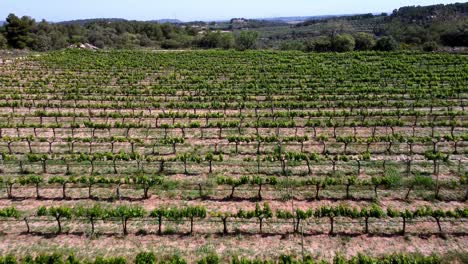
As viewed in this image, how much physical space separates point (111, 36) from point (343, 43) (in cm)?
6233

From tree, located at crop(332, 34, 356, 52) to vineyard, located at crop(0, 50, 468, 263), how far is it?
26132mm

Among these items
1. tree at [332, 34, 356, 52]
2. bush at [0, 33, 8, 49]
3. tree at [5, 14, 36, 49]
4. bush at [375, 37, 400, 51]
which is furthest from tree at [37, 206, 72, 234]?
tree at [5, 14, 36, 49]

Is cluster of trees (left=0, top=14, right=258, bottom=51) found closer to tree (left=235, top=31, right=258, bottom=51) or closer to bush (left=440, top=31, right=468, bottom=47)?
tree (left=235, top=31, right=258, bottom=51)

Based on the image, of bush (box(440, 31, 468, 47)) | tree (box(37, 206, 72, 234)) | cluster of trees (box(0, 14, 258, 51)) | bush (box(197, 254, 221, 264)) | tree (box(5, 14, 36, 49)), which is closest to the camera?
bush (box(197, 254, 221, 264))

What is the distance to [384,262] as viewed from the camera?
13578 mm

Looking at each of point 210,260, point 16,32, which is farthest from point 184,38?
point 210,260

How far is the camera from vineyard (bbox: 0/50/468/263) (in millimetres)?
15641

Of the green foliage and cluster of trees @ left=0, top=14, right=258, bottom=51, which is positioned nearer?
the green foliage

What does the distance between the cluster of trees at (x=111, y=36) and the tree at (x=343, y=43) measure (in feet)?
59.1

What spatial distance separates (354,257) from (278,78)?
33.0m

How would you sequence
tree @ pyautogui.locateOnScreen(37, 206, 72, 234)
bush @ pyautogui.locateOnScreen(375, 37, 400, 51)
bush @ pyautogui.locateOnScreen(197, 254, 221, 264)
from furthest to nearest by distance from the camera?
bush @ pyautogui.locateOnScreen(375, 37, 400, 51) < tree @ pyautogui.locateOnScreen(37, 206, 72, 234) < bush @ pyautogui.locateOnScreen(197, 254, 221, 264)

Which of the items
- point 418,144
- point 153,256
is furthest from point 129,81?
point 153,256

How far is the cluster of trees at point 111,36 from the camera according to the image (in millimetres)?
79500

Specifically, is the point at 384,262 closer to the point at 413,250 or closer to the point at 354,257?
the point at 354,257
